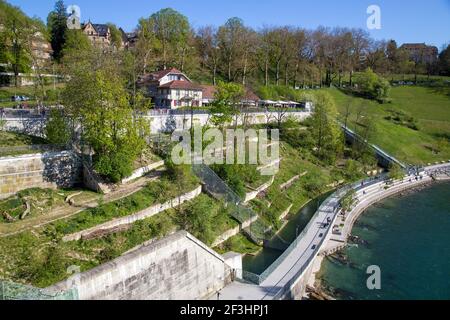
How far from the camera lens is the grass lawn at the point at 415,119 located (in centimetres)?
5522

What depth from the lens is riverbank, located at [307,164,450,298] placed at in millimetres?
25031

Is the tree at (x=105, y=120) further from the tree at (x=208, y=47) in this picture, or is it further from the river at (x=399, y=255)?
the tree at (x=208, y=47)

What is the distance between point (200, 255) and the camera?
17562 mm

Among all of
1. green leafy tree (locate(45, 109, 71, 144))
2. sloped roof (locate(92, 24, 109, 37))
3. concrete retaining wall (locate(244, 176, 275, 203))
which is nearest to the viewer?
green leafy tree (locate(45, 109, 71, 144))

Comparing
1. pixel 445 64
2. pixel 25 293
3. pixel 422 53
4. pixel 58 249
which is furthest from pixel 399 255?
pixel 422 53

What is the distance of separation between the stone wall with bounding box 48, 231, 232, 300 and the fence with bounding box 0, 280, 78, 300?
35 centimetres

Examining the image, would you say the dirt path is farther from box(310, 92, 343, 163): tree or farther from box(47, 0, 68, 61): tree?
box(47, 0, 68, 61): tree

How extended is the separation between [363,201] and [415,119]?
1424 inches

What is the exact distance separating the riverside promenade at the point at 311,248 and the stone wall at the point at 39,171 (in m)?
13.6

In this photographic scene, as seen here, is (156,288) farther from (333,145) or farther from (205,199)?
(333,145)

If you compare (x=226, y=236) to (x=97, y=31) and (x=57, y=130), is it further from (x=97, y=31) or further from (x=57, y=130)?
(x=97, y=31)

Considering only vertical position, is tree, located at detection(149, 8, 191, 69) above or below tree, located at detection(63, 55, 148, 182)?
above

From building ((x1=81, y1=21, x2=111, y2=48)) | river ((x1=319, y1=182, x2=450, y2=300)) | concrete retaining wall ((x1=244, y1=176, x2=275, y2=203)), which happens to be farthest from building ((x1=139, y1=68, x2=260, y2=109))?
building ((x1=81, y1=21, x2=111, y2=48))

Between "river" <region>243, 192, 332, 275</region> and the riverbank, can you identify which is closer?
"river" <region>243, 192, 332, 275</region>
